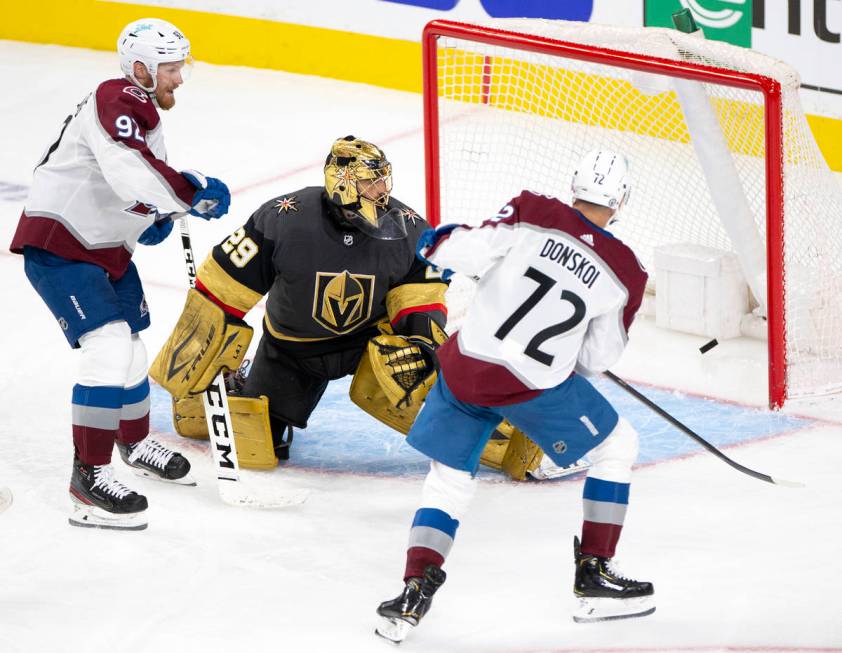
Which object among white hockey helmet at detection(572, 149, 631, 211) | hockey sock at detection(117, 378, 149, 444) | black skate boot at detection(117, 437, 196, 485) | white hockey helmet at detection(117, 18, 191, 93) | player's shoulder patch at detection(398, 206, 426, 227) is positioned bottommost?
black skate boot at detection(117, 437, 196, 485)

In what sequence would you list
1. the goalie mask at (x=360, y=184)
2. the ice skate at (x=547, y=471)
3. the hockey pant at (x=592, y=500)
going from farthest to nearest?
the ice skate at (x=547, y=471) → the goalie mask at (x=360, y=184) → the hockey pant at (x=592, y=500)

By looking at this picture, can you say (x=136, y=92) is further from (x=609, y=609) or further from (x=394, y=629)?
(x=609, y=609)

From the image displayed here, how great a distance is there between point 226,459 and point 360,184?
30.9 inches

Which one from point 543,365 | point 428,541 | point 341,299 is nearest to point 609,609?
point 428,541

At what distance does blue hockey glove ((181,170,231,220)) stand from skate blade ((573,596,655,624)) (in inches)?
49.2

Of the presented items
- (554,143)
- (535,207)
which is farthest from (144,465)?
(554,143)

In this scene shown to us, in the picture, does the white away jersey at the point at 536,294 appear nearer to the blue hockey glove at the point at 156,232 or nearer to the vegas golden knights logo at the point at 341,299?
the vegas golden knights logo at the point at 341,299

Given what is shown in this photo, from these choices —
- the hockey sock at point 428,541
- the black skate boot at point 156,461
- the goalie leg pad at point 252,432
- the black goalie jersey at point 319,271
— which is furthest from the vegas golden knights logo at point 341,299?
the hockey sock at point 428,541

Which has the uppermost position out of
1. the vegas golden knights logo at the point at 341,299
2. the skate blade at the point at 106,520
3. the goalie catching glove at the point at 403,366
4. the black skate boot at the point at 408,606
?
the vegas golden knights logo at the point at 341,299

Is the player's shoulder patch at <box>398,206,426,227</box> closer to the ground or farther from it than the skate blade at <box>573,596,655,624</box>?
farther from it

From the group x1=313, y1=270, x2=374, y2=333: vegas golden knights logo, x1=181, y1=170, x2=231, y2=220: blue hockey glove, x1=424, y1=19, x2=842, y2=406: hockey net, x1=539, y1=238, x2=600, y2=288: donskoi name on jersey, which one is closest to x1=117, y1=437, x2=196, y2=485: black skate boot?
x1=313, y1=270, x2=374, y2=333: vegas golden knights logo

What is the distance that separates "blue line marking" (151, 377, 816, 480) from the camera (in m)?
4.16

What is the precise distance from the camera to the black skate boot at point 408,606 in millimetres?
3135

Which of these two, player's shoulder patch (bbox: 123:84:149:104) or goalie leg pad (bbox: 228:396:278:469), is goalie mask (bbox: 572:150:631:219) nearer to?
player's shoulder patch (bbox: 123:84:149:104)
